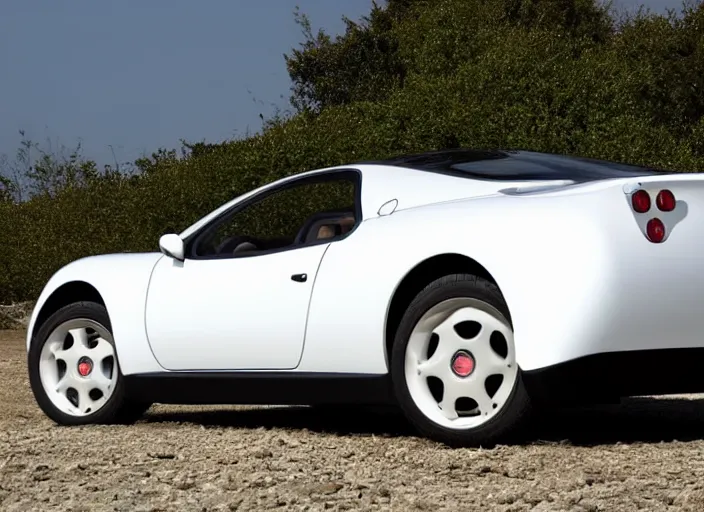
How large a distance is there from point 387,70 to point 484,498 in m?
38.2

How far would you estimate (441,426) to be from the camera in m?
A: 5.38

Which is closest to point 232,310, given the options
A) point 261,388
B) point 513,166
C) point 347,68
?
point 261,388

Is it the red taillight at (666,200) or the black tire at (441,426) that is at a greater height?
the red taillight at (666,200)

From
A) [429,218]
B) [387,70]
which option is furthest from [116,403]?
[387,70]

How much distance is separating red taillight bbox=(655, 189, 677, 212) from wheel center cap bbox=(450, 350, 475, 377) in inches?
39.2

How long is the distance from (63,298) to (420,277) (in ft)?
8.65

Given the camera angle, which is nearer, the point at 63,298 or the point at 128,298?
the point at 128,298

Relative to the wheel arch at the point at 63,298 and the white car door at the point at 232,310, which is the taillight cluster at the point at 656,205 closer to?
the white car door at the point at 232,310

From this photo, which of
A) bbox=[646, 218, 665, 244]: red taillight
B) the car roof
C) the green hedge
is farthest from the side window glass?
the green hedge

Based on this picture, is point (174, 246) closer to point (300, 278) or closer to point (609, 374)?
point (300, 278)

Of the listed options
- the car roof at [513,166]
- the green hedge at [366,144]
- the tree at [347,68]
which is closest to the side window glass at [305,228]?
the car roof at [513,166]

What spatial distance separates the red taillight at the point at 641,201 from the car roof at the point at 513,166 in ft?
2.16

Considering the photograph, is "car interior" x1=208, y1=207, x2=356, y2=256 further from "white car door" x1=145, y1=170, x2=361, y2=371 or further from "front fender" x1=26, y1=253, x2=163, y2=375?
"front fender" x1=26, y1=253, x2=163, y2=375

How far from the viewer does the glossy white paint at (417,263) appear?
5023mm
